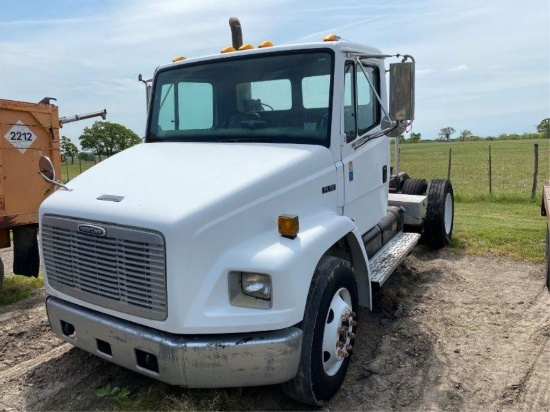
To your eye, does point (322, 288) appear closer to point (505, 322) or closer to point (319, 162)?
point (319, 162)

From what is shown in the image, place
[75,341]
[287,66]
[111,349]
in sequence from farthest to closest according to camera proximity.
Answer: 1. [287,66]
2. [75,341]
3. [111,349]

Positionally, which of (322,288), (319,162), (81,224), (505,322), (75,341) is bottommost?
(505,322)

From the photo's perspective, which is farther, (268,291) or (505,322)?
(505,322)

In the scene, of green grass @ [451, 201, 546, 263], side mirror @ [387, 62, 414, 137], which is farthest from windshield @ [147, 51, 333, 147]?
green grass @ [451, 201, 546, 263]

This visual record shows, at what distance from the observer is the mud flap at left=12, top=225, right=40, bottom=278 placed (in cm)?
619

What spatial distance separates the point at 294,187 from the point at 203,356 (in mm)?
1326

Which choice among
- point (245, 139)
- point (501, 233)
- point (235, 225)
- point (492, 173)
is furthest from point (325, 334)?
point (492, 173)

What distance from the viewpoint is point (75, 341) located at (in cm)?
352

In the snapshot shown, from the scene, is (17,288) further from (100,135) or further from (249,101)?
(100,135)

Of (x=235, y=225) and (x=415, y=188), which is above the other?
(x=235, y=225)

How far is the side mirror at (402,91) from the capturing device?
4148 mm

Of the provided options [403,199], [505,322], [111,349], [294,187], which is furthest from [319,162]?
[403,199]

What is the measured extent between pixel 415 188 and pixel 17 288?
606 centimetres

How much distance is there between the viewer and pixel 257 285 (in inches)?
117
